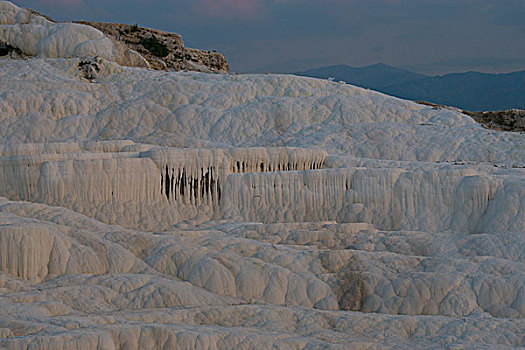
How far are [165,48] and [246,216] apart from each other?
96.7 ft

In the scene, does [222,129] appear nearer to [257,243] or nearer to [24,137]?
[24,137]

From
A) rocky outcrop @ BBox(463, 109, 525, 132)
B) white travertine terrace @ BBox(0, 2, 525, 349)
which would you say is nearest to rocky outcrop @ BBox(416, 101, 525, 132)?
rocky outcrop @ BBox(463, 109, 525, 132)

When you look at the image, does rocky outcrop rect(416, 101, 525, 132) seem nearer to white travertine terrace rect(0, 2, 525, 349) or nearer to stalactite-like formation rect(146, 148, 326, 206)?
white travertine terrace rect(0, 2, 525, 349)

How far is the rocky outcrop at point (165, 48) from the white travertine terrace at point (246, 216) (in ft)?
42.6

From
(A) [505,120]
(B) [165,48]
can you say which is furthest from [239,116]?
(B) [165,48]

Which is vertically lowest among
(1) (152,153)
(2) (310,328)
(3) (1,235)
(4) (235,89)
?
(2) (310,328)

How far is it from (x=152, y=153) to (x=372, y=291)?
29.4 ft

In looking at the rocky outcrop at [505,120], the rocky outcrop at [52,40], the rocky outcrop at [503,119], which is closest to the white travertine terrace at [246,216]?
the rocky outcrop at [52,40]

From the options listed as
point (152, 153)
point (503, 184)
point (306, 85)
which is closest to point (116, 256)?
point (152, 153)

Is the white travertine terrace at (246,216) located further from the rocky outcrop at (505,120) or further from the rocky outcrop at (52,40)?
the rocky outcrop at (505,120)

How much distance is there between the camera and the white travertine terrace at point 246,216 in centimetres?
1152

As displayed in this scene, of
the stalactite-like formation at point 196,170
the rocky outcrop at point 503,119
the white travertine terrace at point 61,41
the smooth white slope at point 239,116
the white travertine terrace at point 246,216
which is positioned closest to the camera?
the white travertine terrace at point 246,216

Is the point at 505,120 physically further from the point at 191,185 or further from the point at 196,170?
the point at 191,185

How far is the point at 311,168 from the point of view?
70.4 feet
